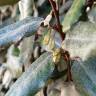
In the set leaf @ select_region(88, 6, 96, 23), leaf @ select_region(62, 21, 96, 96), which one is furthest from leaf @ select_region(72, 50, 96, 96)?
leaf @ select_region(88, 6, 96, 23)

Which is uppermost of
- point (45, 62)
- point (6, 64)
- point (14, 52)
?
point (45, 62)

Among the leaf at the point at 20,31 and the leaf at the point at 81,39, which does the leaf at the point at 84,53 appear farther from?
the leaf at the point at 20,31

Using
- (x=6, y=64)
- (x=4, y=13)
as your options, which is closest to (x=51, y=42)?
(x=6, y=64)

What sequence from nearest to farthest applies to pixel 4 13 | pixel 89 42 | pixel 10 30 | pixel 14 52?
1. pixel 89 42
2. pixel 10 30
3. pixel 14 52
4. pixel 4 13

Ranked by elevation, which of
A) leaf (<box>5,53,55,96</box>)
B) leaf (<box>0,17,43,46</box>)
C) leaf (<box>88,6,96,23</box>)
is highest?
leaf (<box>88,6,96,23</box>)

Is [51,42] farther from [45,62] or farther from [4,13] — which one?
[4,13]

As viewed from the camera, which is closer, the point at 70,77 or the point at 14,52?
the point at 70,77

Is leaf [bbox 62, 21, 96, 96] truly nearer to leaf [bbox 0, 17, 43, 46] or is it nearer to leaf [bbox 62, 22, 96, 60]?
leaf [bbox 62, 22, 96, 60]

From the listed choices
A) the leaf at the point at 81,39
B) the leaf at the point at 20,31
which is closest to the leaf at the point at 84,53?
the leaf at the point at 81,39
